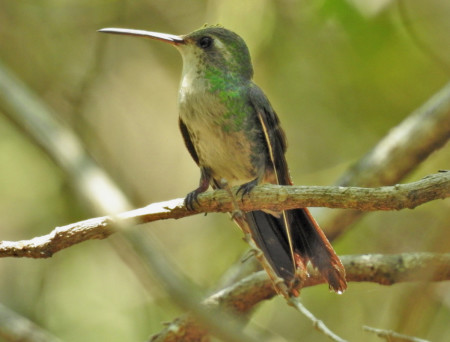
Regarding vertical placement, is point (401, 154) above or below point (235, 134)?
below

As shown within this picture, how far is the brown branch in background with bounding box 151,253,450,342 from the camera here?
11.6 ft

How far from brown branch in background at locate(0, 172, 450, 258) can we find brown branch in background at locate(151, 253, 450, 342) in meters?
0.64

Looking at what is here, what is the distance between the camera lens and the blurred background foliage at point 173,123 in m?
5.61

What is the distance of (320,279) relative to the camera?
145 inches

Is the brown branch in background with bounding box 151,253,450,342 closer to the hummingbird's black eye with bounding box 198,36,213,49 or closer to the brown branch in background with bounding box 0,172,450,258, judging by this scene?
the brown branch in background with bounding box 0,172,450,258

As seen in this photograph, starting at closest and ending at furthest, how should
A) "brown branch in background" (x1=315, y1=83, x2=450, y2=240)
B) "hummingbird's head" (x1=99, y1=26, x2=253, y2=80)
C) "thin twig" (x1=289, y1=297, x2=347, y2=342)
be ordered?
"thin twig" (x1=289, y1=297, x2=347, y2=342)
"hummingbird's head" (x1=99, y1=26, x2=253, y2=80)
"brown branch in background" (x1=315, y1=83, x2=450, y2=240)

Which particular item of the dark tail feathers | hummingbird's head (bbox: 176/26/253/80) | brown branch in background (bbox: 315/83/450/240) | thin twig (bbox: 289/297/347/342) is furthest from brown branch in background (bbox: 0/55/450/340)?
thin twig (bbox: 289/297/347/342)

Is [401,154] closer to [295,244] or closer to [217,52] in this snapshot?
[295,244]

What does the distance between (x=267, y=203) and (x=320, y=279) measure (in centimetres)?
75

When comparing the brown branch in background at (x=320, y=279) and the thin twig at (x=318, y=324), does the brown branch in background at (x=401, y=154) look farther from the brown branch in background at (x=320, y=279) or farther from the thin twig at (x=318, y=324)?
the thin twig at (x=318, y=324)

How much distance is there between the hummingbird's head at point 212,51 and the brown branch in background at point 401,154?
965 mm

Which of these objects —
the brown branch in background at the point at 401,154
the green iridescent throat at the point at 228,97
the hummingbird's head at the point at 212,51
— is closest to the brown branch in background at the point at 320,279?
the brown branch in background at the point at 401,154

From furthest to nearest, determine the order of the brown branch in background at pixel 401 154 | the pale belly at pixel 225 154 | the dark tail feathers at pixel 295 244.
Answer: the brown branch in background at pixel 401 154 < the pale belly at pixel 225 154 < the dark tail feathers at pixel 295 244

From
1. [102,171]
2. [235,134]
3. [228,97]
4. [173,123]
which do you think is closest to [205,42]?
[228,97]
